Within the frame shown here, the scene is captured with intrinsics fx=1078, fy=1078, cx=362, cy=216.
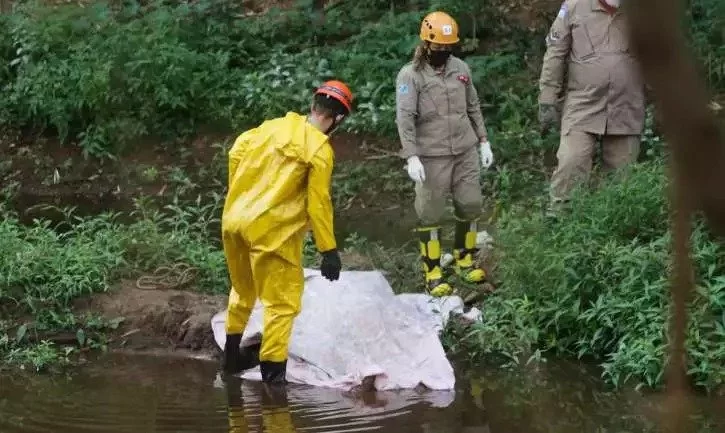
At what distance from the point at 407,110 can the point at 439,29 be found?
54 centimetres

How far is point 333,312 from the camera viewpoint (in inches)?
237

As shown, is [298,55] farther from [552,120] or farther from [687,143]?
[687,143]

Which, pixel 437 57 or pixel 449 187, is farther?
pixel 449 187

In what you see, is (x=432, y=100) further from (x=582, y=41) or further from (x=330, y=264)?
(x=330, y=264)

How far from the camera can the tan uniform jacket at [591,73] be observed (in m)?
6.93

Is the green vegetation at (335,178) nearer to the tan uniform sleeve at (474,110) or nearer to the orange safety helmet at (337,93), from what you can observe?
the tan uniform sleeve at (474,110)

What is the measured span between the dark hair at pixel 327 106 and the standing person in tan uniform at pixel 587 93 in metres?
2.04

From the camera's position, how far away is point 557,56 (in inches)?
279

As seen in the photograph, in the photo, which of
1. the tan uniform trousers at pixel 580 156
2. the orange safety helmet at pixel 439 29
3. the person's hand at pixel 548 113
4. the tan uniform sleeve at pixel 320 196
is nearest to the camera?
the tan uniform sleeve at pixel 320 196

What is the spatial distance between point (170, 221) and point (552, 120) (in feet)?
9.15

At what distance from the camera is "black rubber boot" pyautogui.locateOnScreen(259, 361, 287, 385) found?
567 centimetres

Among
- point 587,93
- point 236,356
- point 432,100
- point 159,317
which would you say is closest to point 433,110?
point 432,100

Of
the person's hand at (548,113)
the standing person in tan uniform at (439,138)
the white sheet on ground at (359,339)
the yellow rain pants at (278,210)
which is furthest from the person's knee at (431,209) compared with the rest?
the yellow rain pants at (278,210)

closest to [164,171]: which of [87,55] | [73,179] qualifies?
[73,179]
